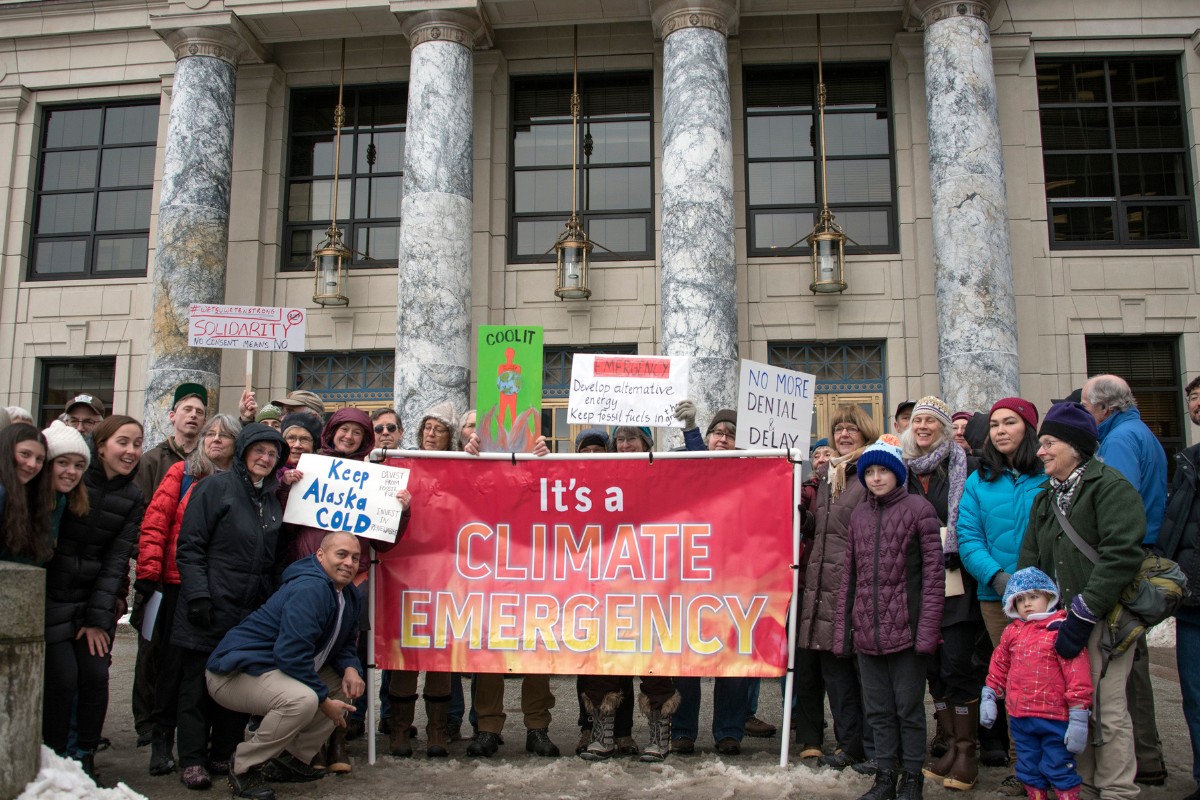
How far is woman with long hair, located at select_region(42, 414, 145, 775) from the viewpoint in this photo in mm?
5242

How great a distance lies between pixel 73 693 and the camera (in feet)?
17.4

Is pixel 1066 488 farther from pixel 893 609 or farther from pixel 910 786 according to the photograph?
pixel 910 786

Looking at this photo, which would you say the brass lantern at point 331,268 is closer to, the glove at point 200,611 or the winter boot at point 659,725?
the glove at point 200,611

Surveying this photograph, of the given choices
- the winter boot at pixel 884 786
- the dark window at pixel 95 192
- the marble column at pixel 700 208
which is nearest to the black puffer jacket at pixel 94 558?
the winter boot at pixel 884 786

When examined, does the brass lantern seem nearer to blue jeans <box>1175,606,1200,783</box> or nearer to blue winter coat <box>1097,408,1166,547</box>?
blue winter coat <box>1097,408,1166,547</box>

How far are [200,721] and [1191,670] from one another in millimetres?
5352

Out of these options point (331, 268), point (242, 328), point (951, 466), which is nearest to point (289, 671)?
point (951, 466)

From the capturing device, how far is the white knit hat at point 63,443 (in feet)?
17.1

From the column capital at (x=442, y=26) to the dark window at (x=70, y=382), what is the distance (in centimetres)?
679

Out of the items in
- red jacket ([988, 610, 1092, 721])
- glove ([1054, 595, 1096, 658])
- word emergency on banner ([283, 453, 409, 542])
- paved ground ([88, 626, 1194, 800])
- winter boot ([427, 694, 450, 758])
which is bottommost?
paved ground ([88, 626, 1194, 800])

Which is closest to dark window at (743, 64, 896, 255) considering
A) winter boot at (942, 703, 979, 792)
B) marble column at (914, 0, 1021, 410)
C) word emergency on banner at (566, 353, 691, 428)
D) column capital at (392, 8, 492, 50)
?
marble column at (914, 0, 1021, 410)

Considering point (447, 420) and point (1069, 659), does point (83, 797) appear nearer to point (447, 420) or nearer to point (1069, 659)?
point (447, 420)

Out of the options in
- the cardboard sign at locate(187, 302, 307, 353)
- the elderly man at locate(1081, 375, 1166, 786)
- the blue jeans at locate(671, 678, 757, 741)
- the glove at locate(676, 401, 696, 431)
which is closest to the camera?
the elderly man at locate(1081, 375, 1166, 786)

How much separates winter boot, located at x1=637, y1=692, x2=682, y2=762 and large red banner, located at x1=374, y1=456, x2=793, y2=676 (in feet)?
0.91
